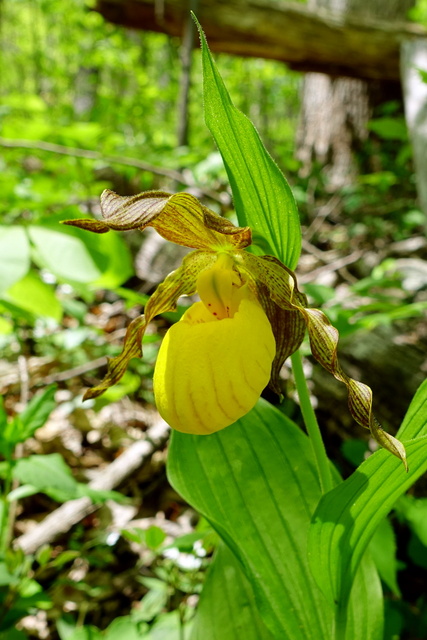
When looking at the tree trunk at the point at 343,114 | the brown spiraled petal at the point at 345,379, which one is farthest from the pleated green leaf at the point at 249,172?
the tree trunk at the point at 343,114

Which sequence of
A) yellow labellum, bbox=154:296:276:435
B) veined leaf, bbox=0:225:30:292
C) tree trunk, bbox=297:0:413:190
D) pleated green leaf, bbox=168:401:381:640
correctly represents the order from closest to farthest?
yellow labellum, bbox=154:296:276:435 < pleated green leaf, bbox=168:401:381:640 < veined leaf, bbox=0:225:30:292 < tree trunk, bbox=297:0:413:190

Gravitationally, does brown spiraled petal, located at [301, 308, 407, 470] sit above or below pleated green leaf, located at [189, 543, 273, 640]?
above

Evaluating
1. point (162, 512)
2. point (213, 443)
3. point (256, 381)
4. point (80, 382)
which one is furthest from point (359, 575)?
point (80, 382)

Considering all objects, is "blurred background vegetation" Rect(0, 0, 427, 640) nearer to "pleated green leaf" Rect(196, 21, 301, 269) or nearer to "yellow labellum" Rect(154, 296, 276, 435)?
"yellow labellum" Rect(154, 296, 276, 435)

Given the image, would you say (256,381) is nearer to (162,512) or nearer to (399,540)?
(399,540)

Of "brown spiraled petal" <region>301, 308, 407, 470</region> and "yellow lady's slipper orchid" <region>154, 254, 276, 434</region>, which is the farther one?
"yellow lady's slipper orchid" <region>154, 254, 276, 434</region>

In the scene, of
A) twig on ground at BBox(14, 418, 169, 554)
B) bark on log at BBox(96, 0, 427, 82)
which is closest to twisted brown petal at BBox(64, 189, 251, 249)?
twig on ground at BBox(14, 418, 169, 554)
